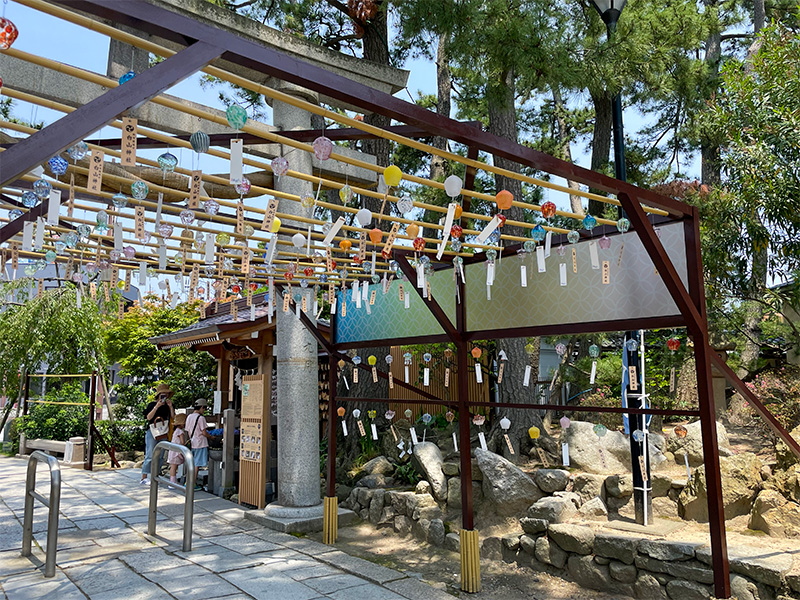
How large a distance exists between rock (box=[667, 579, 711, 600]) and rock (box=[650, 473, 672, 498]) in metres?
1.42

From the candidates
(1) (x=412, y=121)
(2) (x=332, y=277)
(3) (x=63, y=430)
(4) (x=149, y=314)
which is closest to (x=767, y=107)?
(2) (x=332, y=277)

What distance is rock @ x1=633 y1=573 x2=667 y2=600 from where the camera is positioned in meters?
4.27

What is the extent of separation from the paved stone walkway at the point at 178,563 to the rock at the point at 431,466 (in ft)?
5.13

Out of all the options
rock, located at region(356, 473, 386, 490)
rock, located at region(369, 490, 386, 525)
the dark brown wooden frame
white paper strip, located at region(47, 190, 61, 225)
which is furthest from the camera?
rock, located at region(356, 473, 386, 490)

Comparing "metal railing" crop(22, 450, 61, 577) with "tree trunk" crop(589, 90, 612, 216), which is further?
"tree trunk" crop(589, 90, 612, 216)

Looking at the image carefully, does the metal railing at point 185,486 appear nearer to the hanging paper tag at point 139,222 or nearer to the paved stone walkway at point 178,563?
the paved stone walkway at point 178,563

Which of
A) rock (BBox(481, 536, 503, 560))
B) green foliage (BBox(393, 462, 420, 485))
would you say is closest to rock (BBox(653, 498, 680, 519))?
rock (BBox(481, 536, 503, 560))

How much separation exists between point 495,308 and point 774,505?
272cm

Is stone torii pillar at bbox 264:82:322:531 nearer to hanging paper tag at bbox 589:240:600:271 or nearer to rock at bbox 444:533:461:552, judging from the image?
rock at bbox 444:533:461:552

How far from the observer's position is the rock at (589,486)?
19.6 feet

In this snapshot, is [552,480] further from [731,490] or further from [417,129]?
[417,129]

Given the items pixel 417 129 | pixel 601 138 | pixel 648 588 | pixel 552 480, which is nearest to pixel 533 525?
pixel 552 480

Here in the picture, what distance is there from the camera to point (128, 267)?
208 inches

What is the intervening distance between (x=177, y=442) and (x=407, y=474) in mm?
4098
